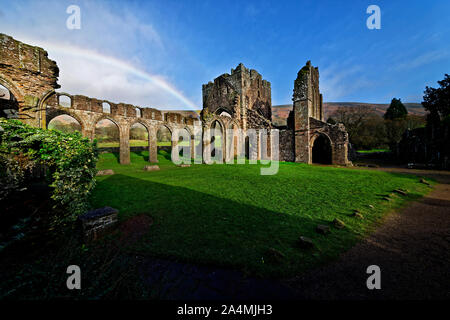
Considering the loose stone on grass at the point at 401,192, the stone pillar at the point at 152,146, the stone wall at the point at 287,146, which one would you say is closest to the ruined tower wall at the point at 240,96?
the stone wall at the point at 287,146

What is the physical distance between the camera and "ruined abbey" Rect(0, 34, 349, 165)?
8648 millimetres

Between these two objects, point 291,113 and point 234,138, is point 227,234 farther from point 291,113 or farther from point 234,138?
point 291,113

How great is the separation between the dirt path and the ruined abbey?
44.7 feet

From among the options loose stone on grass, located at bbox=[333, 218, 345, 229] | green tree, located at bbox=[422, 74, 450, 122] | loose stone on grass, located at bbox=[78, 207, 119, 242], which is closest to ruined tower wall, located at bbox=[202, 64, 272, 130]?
loose stone on grass, located at bbox=[78, 207, 119, 242]

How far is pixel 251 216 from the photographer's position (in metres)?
4.93

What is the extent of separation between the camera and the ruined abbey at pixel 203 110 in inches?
340

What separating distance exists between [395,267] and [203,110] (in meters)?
21.3

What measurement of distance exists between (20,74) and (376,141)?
52592mm

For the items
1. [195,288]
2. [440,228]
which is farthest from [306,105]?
[195,288]

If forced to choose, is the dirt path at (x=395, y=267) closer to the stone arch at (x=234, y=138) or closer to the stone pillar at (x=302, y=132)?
the stone pillar at (x=302, y=132)

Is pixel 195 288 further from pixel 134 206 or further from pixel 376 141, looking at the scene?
pixel 376 141

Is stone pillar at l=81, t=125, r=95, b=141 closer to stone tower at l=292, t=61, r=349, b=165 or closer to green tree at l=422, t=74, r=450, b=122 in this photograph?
stone tower at l=292, t=61, r=349, b=165
